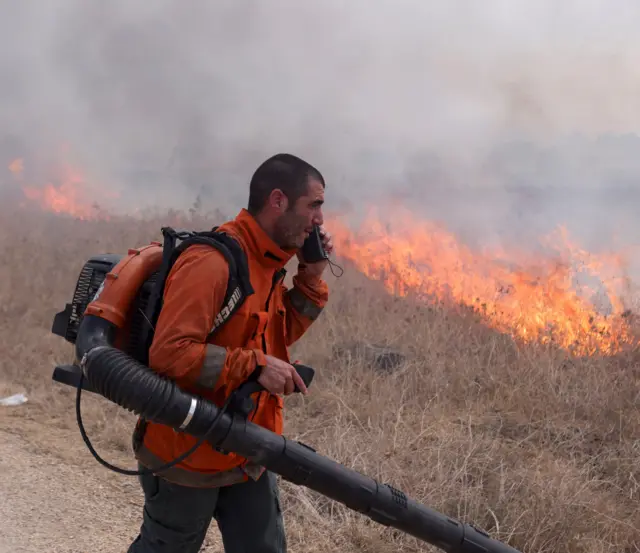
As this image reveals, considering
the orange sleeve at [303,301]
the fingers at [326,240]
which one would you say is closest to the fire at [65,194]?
the orange sleeve at [303,301]

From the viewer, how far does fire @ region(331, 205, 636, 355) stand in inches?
221

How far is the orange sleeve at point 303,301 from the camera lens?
2268 mm

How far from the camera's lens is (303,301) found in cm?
228

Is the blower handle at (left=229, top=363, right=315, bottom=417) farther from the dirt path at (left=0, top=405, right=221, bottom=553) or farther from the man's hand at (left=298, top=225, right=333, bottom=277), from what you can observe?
the dirt path at (left=0, top=405, right=221, bottom=553)

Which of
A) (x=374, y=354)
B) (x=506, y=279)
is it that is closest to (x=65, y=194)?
(x=374, y=354)

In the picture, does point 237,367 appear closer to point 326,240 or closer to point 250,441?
point 250,441

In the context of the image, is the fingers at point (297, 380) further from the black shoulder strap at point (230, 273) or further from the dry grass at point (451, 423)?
the dry grass at point (451, 423)

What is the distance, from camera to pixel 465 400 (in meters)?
4.67

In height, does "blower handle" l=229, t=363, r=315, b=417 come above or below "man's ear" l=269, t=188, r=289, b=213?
below

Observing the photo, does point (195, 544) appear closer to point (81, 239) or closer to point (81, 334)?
point (81, 334)

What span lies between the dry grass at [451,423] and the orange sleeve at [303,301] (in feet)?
5.09

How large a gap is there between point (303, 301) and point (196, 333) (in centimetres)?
69

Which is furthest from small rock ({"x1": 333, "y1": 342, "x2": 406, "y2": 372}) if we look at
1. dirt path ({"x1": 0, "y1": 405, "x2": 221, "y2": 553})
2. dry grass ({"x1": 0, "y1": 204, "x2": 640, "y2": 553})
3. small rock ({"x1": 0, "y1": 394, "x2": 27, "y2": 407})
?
small rock ({"x1": 0, "y1": 394, "x2": 27, "y2": 407})

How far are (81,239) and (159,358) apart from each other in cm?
859
